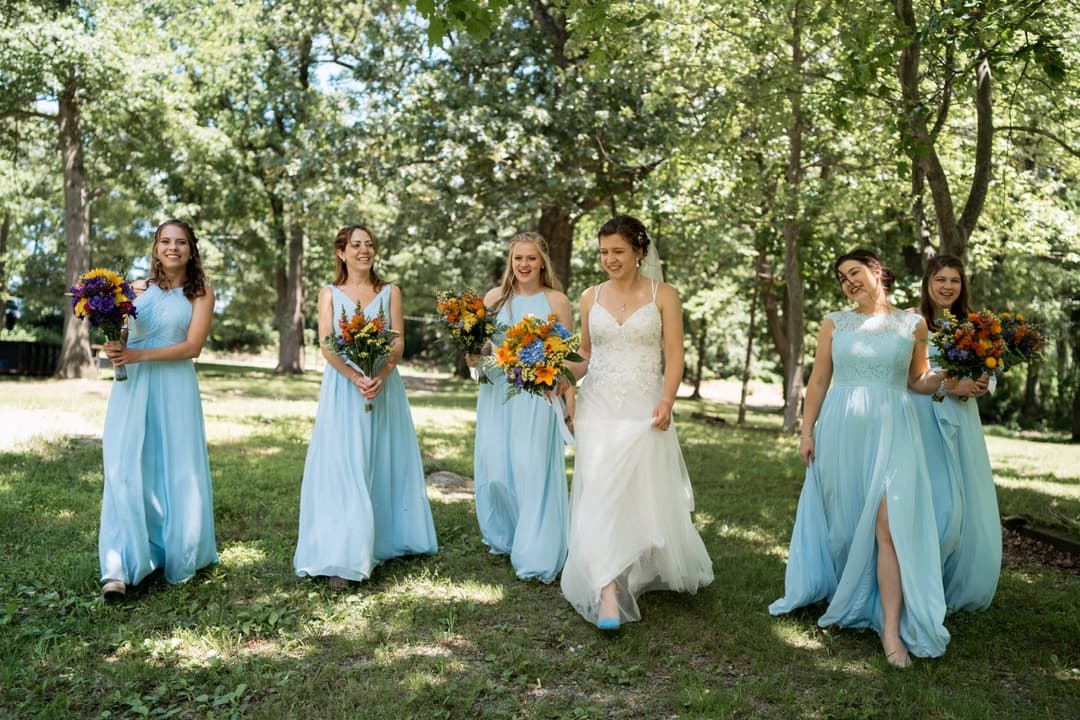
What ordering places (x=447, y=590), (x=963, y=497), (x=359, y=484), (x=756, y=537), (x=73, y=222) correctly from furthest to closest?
(x=73, y=222) → (x=756, y=537) → (x=359, y=484) → (x=447, y=590) → (x=963, y=497)

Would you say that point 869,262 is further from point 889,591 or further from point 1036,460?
point 1036,460

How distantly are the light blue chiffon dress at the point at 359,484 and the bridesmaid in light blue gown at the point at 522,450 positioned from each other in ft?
2.01

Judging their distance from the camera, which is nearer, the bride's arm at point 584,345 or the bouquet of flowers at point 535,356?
the bouquet of flowers at point 535,356

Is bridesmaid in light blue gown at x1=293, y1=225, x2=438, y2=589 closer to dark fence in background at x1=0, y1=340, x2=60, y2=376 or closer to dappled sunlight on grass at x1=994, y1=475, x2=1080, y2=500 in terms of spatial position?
dappled sunlight on grass at x1=994, y1=475, x2=1080, y2=500

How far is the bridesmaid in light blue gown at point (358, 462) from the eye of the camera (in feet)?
20.9

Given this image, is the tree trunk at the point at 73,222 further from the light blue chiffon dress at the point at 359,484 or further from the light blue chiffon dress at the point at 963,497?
the light blue chiffon dress at the point at 963,497

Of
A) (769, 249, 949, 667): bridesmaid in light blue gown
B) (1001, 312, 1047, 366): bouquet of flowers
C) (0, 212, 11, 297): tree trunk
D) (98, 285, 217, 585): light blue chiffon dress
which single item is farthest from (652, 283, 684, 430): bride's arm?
(0, 212, 11, 297): tree trunk

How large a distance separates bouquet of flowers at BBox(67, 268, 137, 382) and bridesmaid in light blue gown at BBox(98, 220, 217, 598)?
0.18 metres

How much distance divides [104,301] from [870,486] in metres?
5.06

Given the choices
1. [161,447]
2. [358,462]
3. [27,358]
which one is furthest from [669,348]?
[27,358]

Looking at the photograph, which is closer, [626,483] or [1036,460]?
[626,483]

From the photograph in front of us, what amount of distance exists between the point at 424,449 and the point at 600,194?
7.29m

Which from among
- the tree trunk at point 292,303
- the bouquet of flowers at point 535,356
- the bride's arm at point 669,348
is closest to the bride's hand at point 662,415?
the bride's arm at point 669,348

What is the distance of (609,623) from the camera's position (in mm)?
5418
